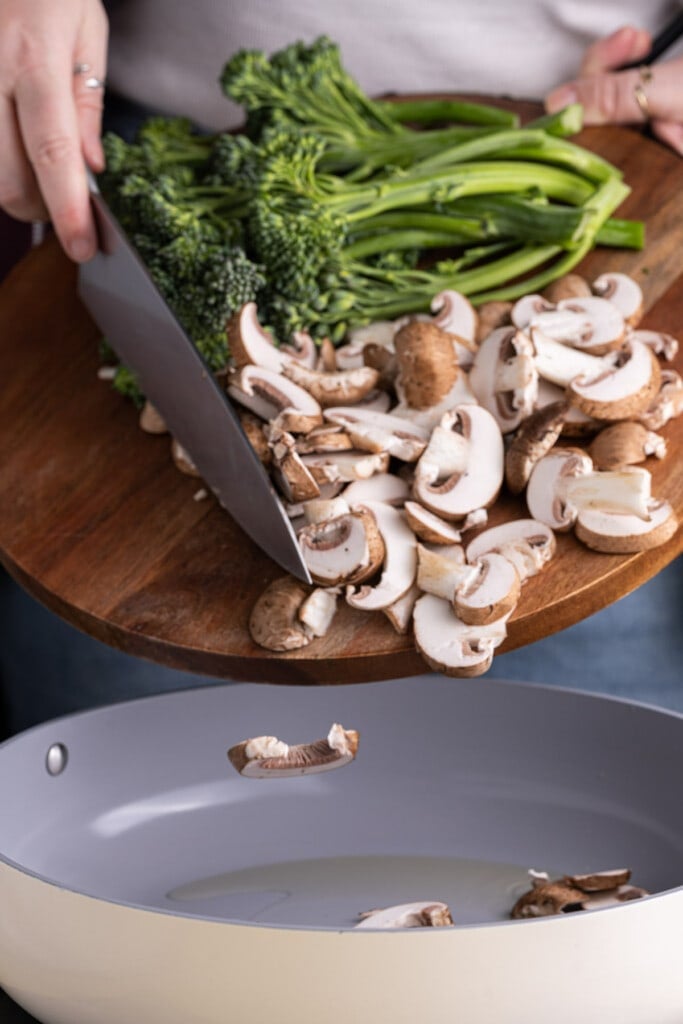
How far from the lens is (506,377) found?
1431mm

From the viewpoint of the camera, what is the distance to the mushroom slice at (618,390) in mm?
1391

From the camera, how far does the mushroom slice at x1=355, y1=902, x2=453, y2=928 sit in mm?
1081

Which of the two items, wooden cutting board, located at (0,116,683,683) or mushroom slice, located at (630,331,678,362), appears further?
mushroom slice, located at (630,331,678,362)

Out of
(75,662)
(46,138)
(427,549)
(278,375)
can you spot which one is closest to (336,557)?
(427,549)

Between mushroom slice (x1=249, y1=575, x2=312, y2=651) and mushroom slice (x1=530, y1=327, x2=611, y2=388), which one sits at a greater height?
mushroom slice (x1=530, y1=327, x2=611, y2=388)

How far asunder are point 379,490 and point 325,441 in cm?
8

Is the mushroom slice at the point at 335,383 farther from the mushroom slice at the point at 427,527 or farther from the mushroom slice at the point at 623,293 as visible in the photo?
the mushroom slice at the point at 623,293

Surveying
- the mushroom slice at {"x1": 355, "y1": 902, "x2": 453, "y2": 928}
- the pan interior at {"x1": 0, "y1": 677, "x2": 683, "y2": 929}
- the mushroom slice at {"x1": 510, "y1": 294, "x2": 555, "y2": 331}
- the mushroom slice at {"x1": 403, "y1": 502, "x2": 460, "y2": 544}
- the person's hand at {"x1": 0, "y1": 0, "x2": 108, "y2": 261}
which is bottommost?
the pan interior at {"x1": 0, "y1": 677, "x2": 683, "y2": 929}

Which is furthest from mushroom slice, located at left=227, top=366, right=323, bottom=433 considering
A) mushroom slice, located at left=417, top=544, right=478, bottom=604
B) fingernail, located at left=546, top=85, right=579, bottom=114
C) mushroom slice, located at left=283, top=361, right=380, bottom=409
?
fingernail, located at left=546, top=85, right=579, bottom=114

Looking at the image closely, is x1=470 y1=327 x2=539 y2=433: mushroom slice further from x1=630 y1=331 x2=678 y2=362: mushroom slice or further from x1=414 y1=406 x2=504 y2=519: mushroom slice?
x1=630 y1=331 x2=678 y2=362: mushroom slice

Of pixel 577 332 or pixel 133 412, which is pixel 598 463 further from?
pixel 133 412

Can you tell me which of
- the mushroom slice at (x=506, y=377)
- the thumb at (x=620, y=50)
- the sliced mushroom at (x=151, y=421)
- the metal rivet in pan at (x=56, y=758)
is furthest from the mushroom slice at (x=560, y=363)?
the thumb at (x=620, y=50)

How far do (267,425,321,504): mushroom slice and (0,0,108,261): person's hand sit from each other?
0.43m

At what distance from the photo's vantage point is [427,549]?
4.27 feet
